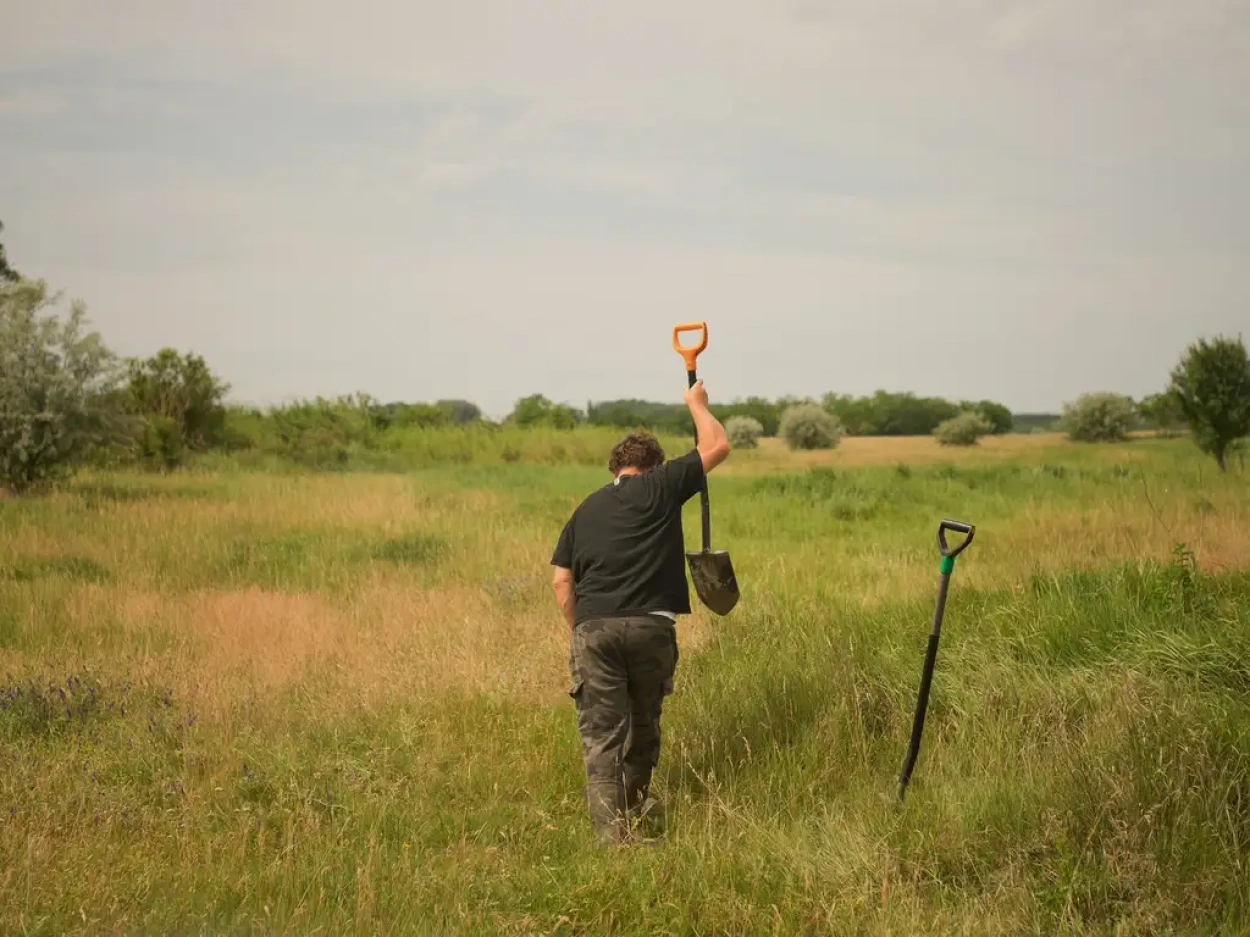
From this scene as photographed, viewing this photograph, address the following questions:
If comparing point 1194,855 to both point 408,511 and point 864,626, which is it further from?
point 408,511

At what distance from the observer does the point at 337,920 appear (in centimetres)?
410

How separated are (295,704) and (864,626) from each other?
4.03 metres

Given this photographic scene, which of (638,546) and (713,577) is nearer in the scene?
(638,546)

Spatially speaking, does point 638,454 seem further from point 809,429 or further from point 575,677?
point 809,429

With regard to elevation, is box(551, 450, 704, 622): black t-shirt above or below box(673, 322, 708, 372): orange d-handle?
below

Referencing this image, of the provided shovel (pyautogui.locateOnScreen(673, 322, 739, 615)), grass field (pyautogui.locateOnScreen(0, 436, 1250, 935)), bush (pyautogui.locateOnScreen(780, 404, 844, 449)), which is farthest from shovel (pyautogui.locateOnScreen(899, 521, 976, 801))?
bush (pyautogui.locateOnScreen(780, 404, 844, 449))

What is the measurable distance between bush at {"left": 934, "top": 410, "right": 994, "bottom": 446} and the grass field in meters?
38.1

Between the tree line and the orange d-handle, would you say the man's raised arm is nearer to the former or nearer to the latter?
the orange d-handle

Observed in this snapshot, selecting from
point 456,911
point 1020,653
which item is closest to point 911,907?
point 456,911

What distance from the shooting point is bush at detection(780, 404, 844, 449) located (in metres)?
50.0

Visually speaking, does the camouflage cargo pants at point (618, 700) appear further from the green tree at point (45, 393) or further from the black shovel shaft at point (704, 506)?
the green tree at point (45, 393)

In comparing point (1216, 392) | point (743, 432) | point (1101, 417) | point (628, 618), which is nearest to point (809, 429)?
point (743, 432)

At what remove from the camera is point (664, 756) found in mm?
6160

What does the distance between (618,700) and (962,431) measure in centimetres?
4654
